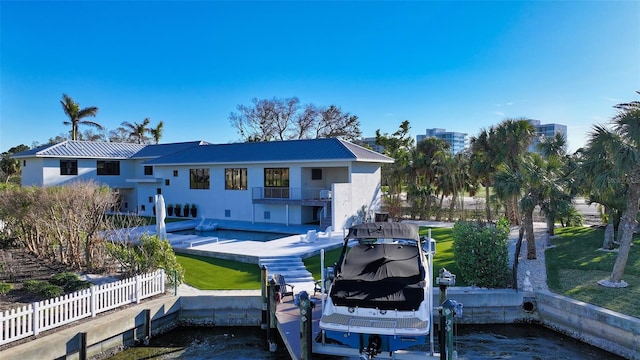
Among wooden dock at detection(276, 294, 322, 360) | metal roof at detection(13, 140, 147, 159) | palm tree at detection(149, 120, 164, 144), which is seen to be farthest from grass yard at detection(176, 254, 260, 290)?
palm tree at detection(149, 120, 164, 144)

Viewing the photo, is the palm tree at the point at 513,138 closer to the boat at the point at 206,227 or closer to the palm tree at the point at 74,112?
the boat at the point at 206,227

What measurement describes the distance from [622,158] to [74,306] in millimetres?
14668

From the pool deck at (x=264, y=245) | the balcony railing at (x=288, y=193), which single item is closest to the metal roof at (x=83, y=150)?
the pool deck at (x=264, y=245)

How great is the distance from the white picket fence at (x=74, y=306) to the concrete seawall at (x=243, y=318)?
0.87 feet

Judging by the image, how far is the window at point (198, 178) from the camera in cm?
2929

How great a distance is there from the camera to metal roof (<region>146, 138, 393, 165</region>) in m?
24.5

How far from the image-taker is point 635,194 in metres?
11.7

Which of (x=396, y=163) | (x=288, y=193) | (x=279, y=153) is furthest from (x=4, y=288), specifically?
(x=396, y=163)

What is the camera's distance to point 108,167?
1380 inches

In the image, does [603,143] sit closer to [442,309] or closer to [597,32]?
[597,32]

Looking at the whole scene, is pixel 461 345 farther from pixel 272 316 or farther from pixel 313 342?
pixel 272 316

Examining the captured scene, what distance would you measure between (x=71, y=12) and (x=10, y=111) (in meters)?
16.9

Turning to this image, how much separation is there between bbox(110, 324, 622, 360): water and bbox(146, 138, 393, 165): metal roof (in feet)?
44.7

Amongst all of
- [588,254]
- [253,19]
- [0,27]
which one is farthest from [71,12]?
[588,254]
